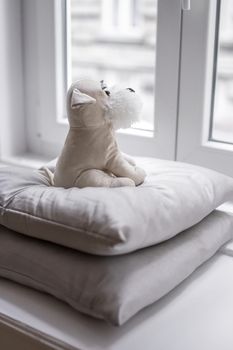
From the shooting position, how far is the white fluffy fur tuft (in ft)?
3.15

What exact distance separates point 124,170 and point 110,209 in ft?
0.57

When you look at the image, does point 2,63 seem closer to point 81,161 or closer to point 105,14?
point 105,14

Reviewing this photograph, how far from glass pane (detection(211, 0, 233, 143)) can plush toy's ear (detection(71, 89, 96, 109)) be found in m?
0.35

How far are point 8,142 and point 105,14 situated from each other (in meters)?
0.43

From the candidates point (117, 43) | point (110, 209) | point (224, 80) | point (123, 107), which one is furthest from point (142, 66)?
point (110, 209)

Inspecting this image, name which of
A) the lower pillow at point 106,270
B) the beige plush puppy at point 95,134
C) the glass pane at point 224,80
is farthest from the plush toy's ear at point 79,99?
the glass pane at point 224,80

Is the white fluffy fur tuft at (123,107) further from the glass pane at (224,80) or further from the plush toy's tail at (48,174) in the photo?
the glass pane at (224,80)

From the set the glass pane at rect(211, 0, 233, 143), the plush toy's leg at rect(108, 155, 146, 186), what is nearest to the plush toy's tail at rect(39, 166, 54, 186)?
the plush toy's leg at rect(108, 155, 146, 186)

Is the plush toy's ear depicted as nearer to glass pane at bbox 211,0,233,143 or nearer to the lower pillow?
the lower pillow

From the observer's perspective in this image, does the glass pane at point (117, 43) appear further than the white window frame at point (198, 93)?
Yes

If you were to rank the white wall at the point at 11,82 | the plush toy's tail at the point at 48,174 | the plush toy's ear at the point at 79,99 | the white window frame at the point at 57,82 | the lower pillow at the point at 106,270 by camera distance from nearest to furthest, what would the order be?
the lower pillow at the point at 106,270, the plush toy's ear at the point at 79,99, the plush toy's tail at the point at 48,174, the white window frame at the point at 57,82, the white wall at the point at 11,82

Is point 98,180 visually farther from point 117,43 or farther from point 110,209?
point 117,43

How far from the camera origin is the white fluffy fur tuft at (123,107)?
959mm

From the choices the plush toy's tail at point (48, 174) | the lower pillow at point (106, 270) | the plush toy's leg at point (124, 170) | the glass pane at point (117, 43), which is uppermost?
the glass pane at point (117, 43)
